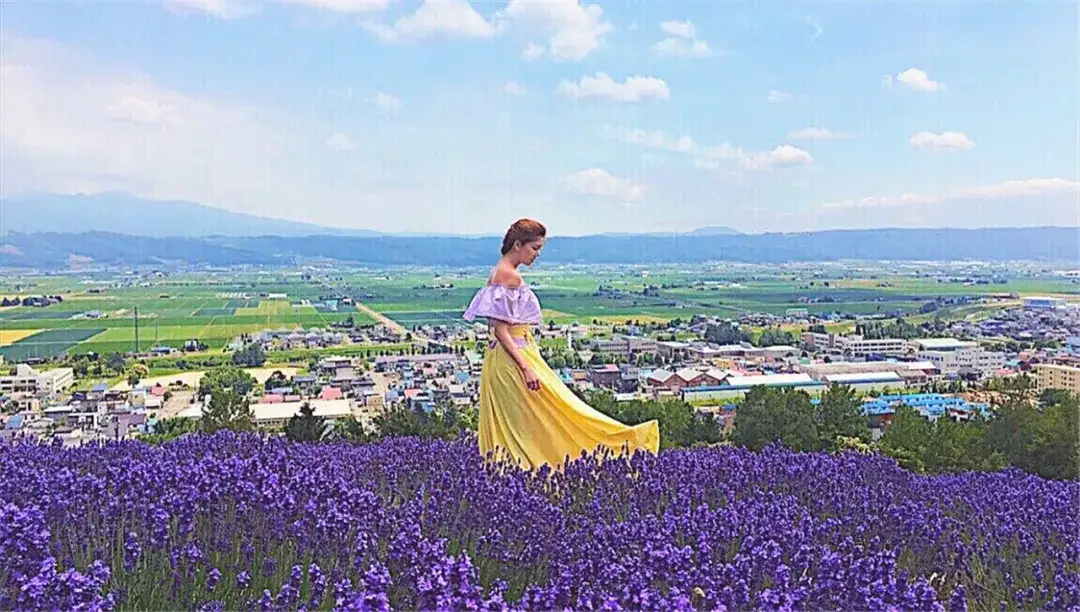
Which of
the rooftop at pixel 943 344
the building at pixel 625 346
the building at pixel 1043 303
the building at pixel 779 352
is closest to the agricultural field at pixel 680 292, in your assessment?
the building at pixel 1043 303

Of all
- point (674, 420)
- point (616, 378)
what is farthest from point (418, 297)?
point (674, 420)

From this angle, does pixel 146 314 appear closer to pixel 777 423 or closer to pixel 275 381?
pixel 275 381

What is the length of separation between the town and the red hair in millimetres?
3304

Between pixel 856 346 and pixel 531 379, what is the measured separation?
37.1 meters

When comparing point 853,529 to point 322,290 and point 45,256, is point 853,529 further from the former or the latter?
point 45,256

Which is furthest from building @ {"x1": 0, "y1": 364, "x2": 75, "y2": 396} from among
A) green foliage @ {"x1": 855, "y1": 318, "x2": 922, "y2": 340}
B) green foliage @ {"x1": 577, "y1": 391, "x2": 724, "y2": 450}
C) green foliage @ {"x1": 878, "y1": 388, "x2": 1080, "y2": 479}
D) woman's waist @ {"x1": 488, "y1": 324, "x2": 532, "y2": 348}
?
green foliage @ {"x1": 855, "y1": 318, "x2": 922, "y2": 340}

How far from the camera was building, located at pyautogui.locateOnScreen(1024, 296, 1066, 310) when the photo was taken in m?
46.6

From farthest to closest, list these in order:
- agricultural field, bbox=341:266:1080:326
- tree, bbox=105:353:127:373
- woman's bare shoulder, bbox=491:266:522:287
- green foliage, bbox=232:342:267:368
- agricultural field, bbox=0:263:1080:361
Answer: agricultural field, bbox=341:266:1080:326 < agricultural field, bbox=0:263:1080:361 < green foliage, bbox=232:342:267:368 < tree, bbox=105:353:127:373 < woman's bare shoulder, bbox=491:266:522:287

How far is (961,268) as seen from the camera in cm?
8531

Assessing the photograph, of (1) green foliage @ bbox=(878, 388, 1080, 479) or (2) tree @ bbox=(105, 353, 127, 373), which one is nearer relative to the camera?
(1) green foliage @ bbox=(878, 388, 1080, 479)

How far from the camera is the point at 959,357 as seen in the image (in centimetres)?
3306

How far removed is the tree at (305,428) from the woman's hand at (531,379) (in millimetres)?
2384

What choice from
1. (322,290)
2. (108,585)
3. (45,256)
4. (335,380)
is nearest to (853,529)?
(108,585)

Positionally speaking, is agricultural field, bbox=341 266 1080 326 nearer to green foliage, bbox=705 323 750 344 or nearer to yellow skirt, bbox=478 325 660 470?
green foliage, bbox=705 323 750 344
